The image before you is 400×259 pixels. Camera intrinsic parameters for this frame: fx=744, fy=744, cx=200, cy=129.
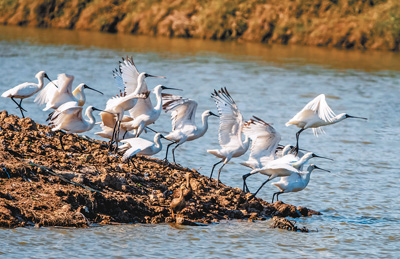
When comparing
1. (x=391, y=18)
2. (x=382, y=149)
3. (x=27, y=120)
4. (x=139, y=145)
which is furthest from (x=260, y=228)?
(x=391, y=18)

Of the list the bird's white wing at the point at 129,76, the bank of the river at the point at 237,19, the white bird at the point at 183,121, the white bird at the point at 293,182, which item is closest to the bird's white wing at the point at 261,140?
the white bird at the point at 293,182

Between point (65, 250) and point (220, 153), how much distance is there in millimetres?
4325

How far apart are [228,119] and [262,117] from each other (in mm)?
9331

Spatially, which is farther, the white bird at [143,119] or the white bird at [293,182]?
the white bird at [143,119]

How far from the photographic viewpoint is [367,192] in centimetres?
1452

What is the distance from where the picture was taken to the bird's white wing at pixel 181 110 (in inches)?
552

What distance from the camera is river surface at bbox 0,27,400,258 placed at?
10242 mm

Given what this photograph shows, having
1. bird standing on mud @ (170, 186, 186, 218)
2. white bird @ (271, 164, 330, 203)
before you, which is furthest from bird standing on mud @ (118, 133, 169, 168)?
white bird @ (271, 164, 330, 203)

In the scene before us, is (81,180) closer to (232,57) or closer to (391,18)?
(232,57)

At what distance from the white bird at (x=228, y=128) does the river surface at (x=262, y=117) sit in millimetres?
679

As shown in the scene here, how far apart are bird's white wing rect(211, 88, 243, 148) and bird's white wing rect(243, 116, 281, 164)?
0.18 metres

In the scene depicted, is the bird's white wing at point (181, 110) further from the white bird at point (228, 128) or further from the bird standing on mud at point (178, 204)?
the bird standing on mud at point (178, 204)

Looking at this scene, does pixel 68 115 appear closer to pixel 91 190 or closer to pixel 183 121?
pixel 183 121

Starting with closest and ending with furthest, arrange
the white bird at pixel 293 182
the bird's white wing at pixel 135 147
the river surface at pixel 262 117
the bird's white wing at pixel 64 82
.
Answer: the river surface at pixel 262 117, the bird's white wing at pixel 135 147, the white bird at pixel 293 182, the bird's white wing at pixel 64 82
